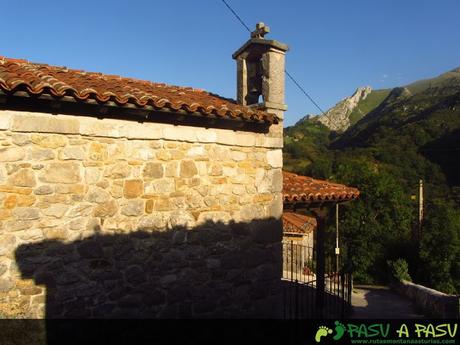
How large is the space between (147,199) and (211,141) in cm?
112

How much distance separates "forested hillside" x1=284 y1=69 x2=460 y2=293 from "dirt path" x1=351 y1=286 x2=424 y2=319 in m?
3.04

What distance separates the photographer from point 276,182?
6.02 meters

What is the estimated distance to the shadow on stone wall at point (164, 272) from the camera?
427 centimetres

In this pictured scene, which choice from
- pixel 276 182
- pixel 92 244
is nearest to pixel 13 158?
pixel 92 244

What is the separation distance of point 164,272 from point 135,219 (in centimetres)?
73

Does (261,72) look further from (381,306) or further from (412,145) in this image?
(412,145)

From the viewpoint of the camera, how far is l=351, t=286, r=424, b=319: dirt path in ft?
30.2

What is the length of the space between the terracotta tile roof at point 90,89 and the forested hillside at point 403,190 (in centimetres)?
1272

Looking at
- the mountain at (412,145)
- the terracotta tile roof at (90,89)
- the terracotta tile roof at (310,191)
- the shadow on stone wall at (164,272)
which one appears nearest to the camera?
the terracotta tile roof at (90,89)

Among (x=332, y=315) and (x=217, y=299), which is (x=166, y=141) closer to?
(x=217, y=299)

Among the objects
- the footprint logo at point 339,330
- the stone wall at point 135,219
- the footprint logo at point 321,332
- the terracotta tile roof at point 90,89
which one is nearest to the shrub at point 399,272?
the footprint logo at point 339,330

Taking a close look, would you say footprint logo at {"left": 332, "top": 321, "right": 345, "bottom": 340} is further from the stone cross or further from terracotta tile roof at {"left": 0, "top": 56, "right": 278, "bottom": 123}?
the stone cross

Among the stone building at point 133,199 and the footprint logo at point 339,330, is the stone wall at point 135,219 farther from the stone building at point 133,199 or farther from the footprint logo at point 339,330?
the footprint logo at point 339,330

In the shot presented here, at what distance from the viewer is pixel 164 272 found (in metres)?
4.94
